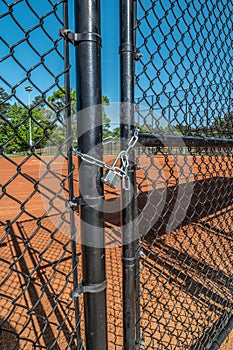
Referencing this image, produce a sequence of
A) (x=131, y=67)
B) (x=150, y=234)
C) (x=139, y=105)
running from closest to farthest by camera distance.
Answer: (x=131, y=67) < (x=139, y=105) < (x=150, y=234)

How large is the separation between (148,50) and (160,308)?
2.29 metres

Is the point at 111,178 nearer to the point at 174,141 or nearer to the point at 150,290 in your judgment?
the point at 174,141

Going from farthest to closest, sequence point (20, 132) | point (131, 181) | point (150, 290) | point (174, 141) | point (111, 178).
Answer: point (150, 290) → point (174, 141) → point (20, 132) → point (131, 181) → point (111, 178)

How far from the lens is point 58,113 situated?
3.17 ft

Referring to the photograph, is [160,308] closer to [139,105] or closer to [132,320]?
[132,320]

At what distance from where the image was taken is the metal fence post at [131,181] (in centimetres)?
109

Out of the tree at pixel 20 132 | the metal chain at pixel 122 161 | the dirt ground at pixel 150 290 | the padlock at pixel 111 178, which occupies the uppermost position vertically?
the tree at pixel 20 132

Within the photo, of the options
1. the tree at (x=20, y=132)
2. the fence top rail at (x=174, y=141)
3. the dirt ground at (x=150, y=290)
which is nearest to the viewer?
the tree at (x=20, y=132)

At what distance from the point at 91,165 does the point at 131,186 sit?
0.25 metres

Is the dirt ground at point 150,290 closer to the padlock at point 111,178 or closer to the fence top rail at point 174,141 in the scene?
the fence top rail at point 174,141

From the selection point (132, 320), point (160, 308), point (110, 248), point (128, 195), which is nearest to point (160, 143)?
point (128, 195)

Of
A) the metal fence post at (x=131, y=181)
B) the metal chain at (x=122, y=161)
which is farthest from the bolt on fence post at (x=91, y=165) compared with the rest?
the metal fence post at (x=131, y=181)

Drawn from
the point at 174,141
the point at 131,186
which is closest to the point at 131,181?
the point at 131,186

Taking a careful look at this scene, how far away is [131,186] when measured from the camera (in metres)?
1.17
